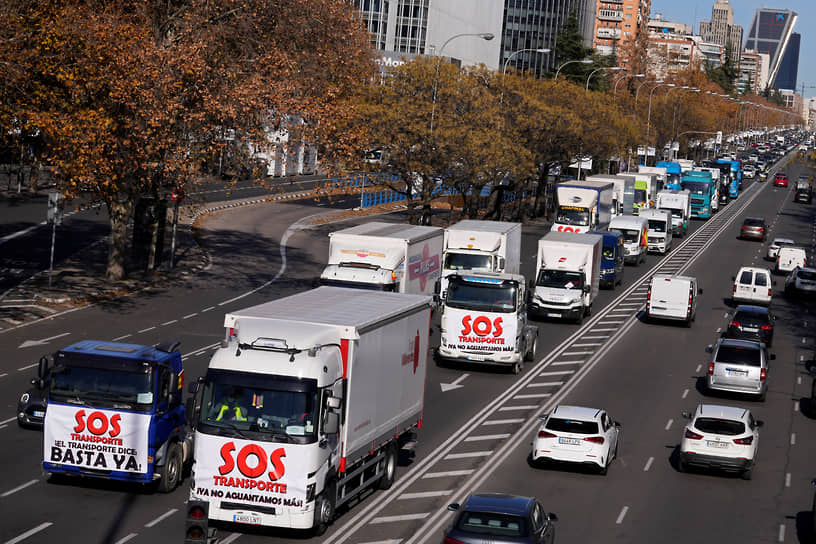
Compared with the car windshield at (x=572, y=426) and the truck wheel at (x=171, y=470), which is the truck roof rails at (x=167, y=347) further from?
the car windshield at (x=572, y=426)

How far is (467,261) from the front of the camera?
43031 mm

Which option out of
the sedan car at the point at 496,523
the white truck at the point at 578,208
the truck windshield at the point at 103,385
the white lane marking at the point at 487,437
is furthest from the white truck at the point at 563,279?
the sedan car at the point at 496,523

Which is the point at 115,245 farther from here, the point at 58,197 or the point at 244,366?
the point at 244,366

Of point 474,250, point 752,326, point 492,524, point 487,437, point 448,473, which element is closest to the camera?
point 492,524

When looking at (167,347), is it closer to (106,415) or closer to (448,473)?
(106,415)

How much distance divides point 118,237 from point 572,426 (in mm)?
25640

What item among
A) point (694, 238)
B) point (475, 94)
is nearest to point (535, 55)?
point (694, 238)

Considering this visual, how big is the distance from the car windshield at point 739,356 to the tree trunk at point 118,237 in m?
22.9

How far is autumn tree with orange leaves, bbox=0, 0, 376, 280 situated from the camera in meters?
34.4

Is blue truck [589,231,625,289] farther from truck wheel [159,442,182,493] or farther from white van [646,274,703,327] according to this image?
truck wheel [159,442,182,493]

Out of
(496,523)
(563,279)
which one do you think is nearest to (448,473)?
(496,523)

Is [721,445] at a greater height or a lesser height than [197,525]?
lesser

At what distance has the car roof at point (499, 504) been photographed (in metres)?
16.2

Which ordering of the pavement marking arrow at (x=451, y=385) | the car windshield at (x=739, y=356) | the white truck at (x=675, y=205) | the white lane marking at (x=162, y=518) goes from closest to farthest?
the white lane marking at (x=162, y=518) < the pavement marking arrow at (x=451, y=385) < the car windshield at (x=739, y=356) < the white truck at (x=675, y=205)
